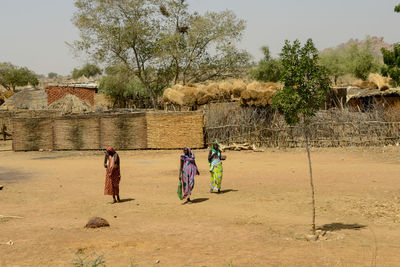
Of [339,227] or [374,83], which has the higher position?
[374,83]

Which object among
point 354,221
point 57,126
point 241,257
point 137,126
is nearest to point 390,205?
point 354,221

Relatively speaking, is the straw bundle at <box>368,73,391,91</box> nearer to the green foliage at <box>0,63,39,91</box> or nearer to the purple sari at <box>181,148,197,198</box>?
the purple sari at <box>181,148,197,198</box>

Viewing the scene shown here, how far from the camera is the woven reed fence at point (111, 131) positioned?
21.5m

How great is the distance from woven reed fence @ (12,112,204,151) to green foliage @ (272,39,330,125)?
1434cm

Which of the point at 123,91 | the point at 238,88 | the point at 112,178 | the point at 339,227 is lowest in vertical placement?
the point at 339,227

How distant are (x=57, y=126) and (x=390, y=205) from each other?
18.6 meters

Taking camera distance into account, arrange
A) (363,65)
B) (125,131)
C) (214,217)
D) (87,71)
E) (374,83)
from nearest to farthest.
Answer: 1. (214,217)
2. (125,131)
3. (374,83)
4. (363,65)
5. (87,71)

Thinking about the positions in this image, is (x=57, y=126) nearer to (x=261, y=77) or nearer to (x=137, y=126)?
(x=137, y=126)

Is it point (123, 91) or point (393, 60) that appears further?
point (123, 91)

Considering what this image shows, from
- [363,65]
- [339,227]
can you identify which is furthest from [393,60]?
[363,65]

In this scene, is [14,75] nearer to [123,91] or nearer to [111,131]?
[123,91]

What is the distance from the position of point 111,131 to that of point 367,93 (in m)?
12.9

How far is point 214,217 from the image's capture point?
327 inches

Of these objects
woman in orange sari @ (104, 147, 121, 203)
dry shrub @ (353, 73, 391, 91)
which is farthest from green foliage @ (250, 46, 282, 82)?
woman in orange sari @ (104, 147, 121, 203)
